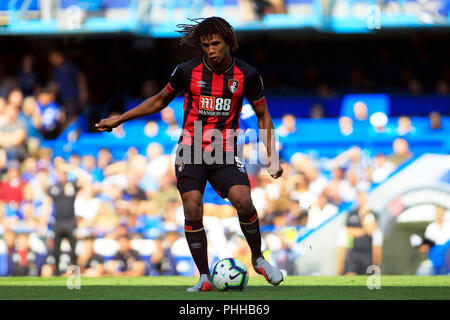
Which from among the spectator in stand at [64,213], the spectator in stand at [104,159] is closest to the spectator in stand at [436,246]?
the spectator in stand at [64,213]

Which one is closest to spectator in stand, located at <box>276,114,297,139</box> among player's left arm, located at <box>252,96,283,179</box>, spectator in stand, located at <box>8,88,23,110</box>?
spectator in stand, located at <box>8,88,23,110</box>

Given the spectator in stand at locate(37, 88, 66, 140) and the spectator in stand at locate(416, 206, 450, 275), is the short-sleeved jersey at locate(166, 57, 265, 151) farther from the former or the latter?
the spectator in stand at locate(37, 88, 66, 140)

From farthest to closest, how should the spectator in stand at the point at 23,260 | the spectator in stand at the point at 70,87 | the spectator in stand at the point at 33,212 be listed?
the spectator in stand at the point at 70,87 → the spectator in stand at the point at 33,212 → the spectator in stand at the point at 23,260

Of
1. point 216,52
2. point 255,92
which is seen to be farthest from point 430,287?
point 216,52

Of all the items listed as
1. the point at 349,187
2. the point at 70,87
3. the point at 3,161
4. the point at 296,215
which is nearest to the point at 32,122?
the point at 3,161

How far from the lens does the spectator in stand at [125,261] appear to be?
14.2 meters

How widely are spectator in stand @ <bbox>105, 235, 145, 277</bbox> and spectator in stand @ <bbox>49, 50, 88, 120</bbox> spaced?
15.5 feet

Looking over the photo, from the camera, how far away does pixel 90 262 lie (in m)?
14.3

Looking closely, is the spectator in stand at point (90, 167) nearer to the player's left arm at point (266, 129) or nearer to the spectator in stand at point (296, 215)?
the spectator in stand at point (296, 215)

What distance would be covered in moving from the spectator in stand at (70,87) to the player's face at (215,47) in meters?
10.8

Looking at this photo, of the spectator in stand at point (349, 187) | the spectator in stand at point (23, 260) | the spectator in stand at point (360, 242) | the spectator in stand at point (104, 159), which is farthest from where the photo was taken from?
the spectator in stand at point (104, 159)

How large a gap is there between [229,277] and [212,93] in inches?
62.8

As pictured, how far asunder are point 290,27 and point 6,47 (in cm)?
667

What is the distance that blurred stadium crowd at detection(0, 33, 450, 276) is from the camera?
14.0m
